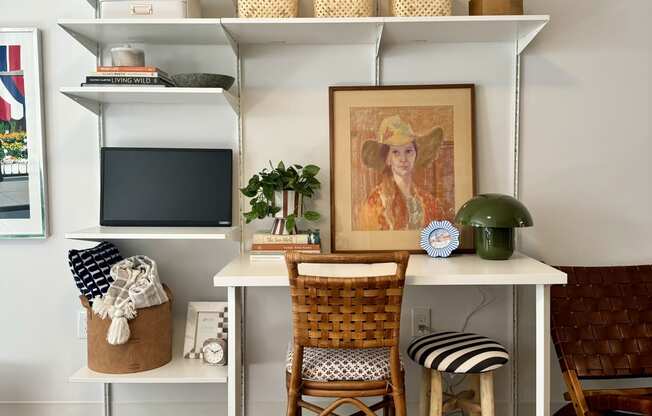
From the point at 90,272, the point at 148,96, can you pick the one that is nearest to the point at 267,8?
the point at 148,96

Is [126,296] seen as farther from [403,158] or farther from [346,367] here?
[403,158]

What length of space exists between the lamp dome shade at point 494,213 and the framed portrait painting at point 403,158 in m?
0.23

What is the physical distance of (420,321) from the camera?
2510 millimetres

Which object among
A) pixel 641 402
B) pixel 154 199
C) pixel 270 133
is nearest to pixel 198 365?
pixel 154 199

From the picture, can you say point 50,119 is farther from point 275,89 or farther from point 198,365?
point 198,365

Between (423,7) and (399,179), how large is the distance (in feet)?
2.21

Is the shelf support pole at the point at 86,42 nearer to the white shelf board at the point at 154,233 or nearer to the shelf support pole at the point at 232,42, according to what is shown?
the shelf support pole at the point at 232,42

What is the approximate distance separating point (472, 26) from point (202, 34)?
1.03 m

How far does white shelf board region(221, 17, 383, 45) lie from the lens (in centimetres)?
217

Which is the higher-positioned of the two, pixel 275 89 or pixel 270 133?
pixel 275 89

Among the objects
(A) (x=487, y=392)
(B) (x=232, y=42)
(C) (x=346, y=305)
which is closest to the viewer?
(C) (x=346, y=305)

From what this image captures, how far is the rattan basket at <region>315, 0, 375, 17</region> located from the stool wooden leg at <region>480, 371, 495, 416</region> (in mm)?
1375

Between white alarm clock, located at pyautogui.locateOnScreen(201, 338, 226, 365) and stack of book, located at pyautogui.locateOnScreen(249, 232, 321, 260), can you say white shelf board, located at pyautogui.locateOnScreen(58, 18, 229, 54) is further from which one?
white alarm clock, located at pyautogui.locateOnScreen(201, 338, 226, 365)

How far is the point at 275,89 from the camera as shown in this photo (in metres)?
2.48
